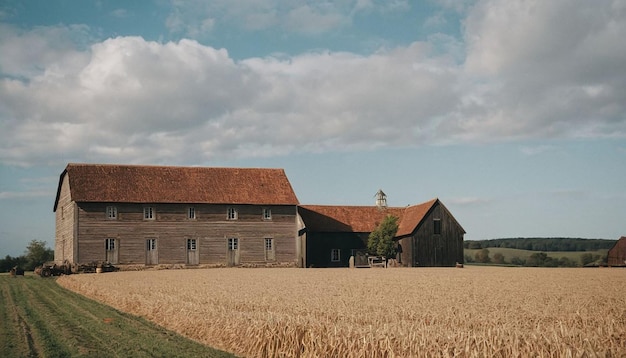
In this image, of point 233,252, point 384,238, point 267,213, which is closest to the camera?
point 233,252

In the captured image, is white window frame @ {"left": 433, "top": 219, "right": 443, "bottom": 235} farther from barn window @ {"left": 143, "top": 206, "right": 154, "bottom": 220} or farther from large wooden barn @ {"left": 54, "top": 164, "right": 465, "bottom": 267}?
barn window @ {"left": 143, "top": 206, "right": 154, "bottom": 220}

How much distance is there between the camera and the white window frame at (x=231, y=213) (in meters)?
55.5

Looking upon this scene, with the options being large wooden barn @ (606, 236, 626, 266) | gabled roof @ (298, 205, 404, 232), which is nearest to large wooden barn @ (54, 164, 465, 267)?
gabled roof @ (298, 205, 404, 232)

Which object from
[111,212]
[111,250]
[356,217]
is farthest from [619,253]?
[111,212]

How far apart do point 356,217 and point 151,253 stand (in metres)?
20.1

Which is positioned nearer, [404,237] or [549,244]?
[404,237]

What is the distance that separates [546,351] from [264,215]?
4702cm

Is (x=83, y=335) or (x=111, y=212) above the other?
(x=111, y=212)

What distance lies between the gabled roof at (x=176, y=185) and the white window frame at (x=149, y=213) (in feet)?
2.24

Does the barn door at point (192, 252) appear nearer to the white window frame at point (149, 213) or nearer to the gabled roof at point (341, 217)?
the white window frame at point (149, 213)

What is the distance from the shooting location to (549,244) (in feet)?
432

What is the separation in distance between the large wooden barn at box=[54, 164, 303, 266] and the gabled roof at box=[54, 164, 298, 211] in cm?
8

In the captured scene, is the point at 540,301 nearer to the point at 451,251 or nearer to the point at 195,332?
the point at 195,332

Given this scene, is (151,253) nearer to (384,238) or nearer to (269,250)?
(269,250)
